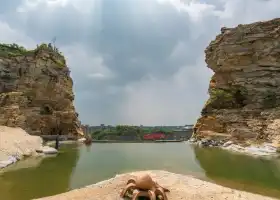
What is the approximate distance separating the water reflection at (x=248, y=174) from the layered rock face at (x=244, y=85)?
644 inches

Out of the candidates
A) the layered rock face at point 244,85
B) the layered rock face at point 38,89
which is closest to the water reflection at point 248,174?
the layered rock face at point 244,85

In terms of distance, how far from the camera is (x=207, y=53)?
2211 inches

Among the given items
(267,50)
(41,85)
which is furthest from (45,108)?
(267,50)

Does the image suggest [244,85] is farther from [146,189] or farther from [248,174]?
[146,189]

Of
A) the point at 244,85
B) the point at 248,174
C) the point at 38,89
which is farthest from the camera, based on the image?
the point at 38,89

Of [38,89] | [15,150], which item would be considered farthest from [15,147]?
[38,89]

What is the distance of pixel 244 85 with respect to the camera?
1891 inches

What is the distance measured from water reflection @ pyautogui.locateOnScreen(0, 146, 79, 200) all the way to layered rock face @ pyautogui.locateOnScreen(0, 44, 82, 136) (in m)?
28.4

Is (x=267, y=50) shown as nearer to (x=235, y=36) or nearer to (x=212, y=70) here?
(x=235, y=36)

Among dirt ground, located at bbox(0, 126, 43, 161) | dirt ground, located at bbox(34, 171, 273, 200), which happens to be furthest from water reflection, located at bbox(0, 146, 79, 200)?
dirt ground, located at bbox(34, 171, 273, 200)

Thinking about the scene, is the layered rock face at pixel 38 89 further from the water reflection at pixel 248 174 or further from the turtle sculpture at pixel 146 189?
the turtle sculpture at pixel 146 189

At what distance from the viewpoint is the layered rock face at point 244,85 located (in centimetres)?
4388

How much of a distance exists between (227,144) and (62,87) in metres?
33.2

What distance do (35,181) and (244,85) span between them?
38.7 meters
